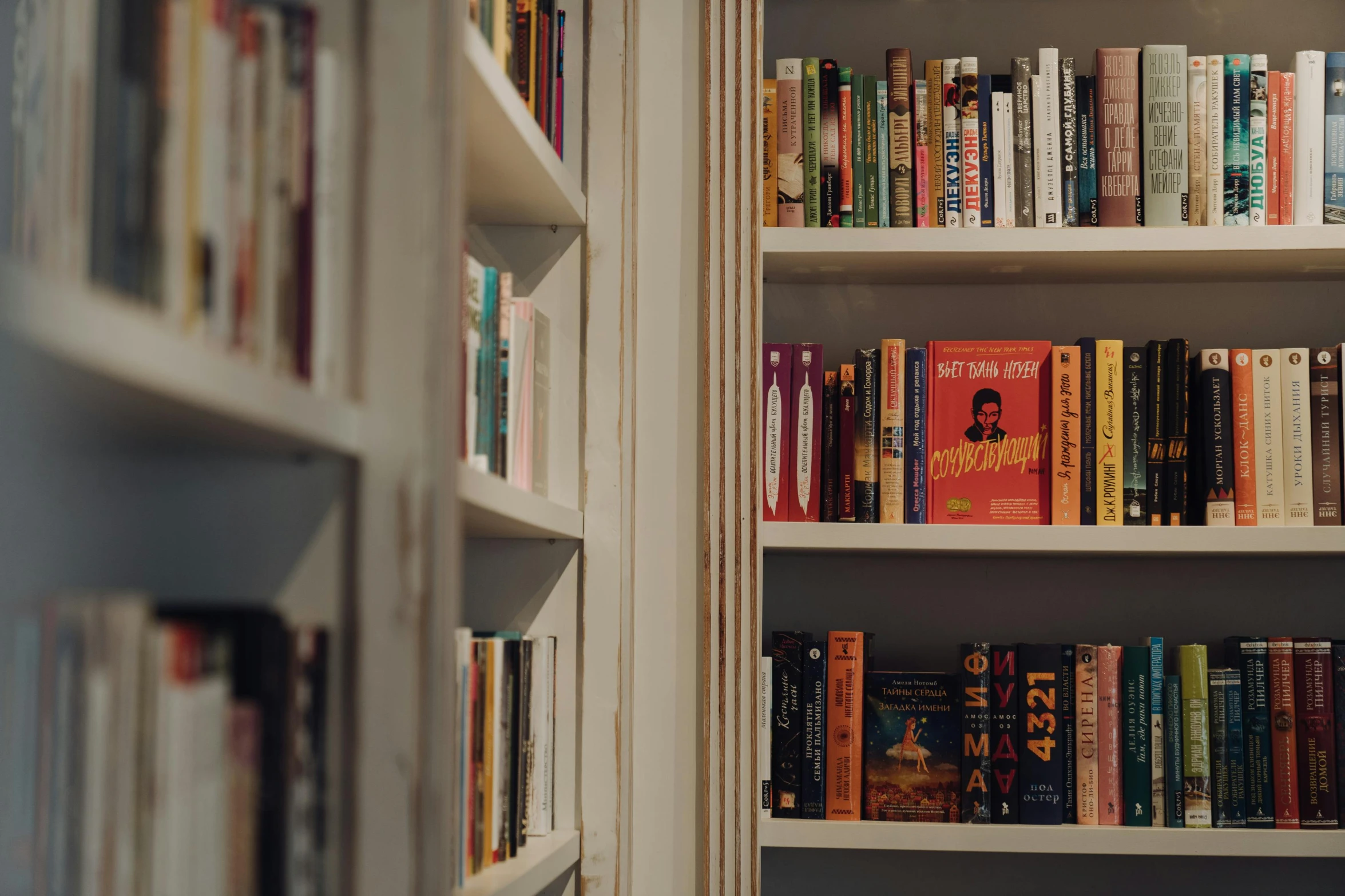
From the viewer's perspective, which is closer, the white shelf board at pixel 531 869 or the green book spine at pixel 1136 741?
the white shelf board at pixel 531 869

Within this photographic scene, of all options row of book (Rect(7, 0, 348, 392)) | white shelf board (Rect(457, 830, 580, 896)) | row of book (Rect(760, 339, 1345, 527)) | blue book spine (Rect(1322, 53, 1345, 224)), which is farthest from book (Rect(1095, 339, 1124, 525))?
row of book (Rect(7, 0, 348, 392))

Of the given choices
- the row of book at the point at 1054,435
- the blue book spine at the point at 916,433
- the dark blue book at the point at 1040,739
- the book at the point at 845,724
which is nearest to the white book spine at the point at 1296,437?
the row of book at the point at 1054,435

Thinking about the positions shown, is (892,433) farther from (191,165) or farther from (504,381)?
(191,165)

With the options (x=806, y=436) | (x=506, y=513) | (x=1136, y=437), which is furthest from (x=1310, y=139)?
(x=506, y=513)

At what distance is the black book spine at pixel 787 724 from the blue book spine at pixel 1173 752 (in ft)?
1.67

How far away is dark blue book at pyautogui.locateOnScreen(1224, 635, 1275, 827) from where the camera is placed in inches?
57.5

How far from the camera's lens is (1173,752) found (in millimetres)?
1468

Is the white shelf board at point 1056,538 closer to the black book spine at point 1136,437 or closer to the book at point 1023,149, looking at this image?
the black book spine at point 1136,437

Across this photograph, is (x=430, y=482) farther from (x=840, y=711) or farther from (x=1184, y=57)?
(x=1184, y=57)

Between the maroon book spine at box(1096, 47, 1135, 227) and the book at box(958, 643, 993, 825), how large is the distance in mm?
669

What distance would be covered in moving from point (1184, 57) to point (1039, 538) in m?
0.74

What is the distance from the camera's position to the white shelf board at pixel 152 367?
0.29 meters

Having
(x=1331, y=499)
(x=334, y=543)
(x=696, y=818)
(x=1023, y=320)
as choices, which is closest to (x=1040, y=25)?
(x=1023, y=320)

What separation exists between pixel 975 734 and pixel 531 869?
720 mm
